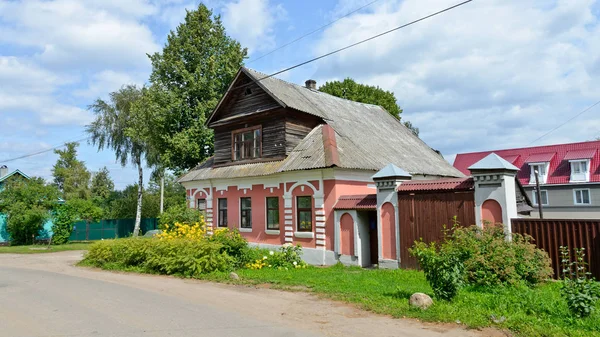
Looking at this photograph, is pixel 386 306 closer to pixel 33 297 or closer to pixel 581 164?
pixel 33 297

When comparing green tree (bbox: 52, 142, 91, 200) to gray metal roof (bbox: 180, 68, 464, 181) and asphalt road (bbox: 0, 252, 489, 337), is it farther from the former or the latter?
asphalt road (bbox: 0, 252, 489, 337)

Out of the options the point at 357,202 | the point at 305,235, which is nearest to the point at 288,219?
the point at 305,235

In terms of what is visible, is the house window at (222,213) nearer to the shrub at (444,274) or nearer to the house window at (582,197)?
the shrub at (444,274)

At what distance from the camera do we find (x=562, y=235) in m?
10.3

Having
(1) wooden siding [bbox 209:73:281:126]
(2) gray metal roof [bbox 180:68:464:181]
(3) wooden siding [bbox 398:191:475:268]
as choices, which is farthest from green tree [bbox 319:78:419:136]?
(3) wooden siding [bbox 398:191:475:268]

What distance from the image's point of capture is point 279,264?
14422mm

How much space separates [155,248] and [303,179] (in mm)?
6275

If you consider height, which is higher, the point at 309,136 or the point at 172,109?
the point at 172,109

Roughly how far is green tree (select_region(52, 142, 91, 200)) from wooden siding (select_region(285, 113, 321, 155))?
124 ft

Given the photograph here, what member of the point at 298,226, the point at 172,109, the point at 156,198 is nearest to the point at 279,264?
the point at 298,226

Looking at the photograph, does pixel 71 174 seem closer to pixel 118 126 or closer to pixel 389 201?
pixel 118 126

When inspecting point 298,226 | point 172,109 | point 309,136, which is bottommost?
point 298,226

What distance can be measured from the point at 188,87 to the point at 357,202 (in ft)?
56.2

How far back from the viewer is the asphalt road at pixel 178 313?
21.4ft
